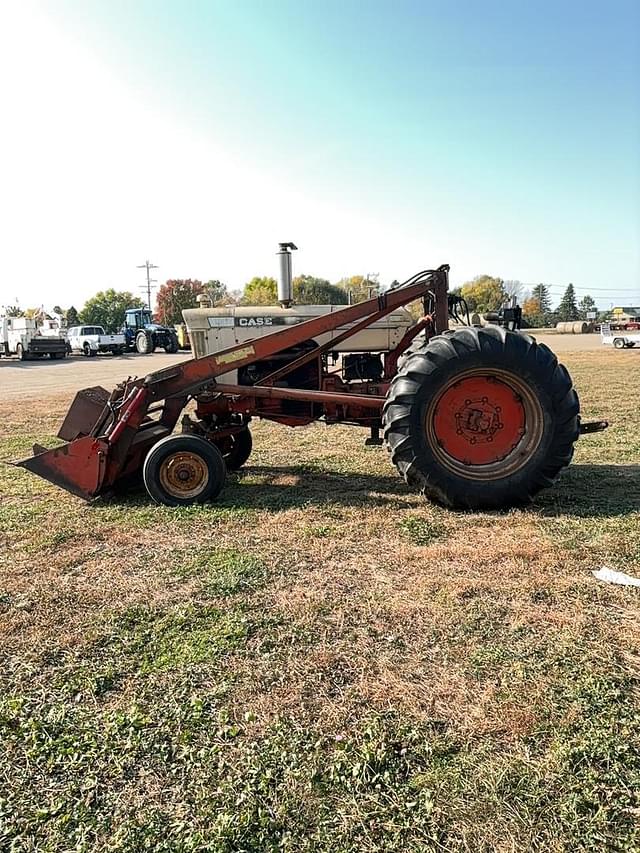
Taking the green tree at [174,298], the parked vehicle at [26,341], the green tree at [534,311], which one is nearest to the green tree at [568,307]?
the green tree at [534,311]

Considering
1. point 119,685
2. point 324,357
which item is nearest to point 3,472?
point 324,357

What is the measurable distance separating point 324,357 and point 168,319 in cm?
6301

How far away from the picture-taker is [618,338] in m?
31.1

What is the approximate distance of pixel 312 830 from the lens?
1897 mm

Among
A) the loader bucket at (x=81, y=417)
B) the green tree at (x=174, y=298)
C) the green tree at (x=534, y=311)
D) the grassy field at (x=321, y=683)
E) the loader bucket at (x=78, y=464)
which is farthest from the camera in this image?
the green tree at (x=534, y=311)

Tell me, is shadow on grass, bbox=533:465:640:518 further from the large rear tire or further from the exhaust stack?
the exhaust stack

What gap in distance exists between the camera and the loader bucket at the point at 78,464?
507 centimetres

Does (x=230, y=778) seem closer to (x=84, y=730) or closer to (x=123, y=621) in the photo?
(x=84, y=730)

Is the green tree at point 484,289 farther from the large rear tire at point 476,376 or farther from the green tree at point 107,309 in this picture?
the large rear tire at point 476,376

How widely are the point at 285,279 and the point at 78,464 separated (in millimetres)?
3135

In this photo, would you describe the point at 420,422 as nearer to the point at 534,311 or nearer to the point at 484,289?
the point at 484,289

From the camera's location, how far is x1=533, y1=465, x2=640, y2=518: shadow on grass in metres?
4.77

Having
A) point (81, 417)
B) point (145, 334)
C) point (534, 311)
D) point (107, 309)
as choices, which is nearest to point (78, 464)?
point (81, 417)

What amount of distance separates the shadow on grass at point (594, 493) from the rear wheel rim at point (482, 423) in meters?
0.53
